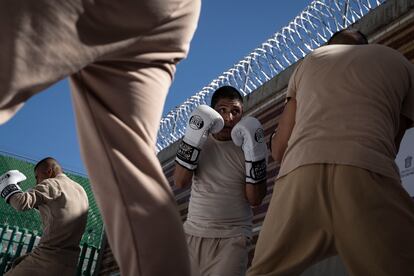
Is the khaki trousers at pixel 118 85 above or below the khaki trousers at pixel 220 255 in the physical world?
above

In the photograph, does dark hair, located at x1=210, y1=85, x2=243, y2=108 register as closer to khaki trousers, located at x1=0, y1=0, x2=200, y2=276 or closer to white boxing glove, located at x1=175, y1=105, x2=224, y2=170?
white boxing glove, located at x1=175, y1=105, x2=224, y2=170

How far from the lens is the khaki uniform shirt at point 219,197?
3.41m

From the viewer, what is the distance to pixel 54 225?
4.69 metres

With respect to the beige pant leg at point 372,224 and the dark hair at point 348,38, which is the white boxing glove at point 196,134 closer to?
the dark hair at point 348,38

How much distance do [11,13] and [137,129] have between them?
17.7 inches

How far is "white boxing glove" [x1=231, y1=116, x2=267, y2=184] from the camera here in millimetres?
3482

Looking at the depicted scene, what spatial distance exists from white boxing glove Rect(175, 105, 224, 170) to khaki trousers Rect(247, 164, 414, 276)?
1.74m

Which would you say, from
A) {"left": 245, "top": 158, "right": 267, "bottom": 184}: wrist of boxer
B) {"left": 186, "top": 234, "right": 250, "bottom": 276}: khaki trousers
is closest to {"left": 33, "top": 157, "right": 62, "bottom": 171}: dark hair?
{"left": 186, "top": 234, "right": 250, "bottom": 276}: khaki trousers

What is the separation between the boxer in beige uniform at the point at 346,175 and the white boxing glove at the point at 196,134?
1.49 m

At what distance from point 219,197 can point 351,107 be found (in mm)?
1647

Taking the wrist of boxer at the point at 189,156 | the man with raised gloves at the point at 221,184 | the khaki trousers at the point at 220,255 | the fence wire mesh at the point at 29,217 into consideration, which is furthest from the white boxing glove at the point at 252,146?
the fence wire mesh at the point at 29,217

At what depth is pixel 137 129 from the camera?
4.45 ft

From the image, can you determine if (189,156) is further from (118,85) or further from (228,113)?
(118,85)

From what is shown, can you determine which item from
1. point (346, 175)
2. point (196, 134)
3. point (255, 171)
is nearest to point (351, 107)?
point (346, 175)
